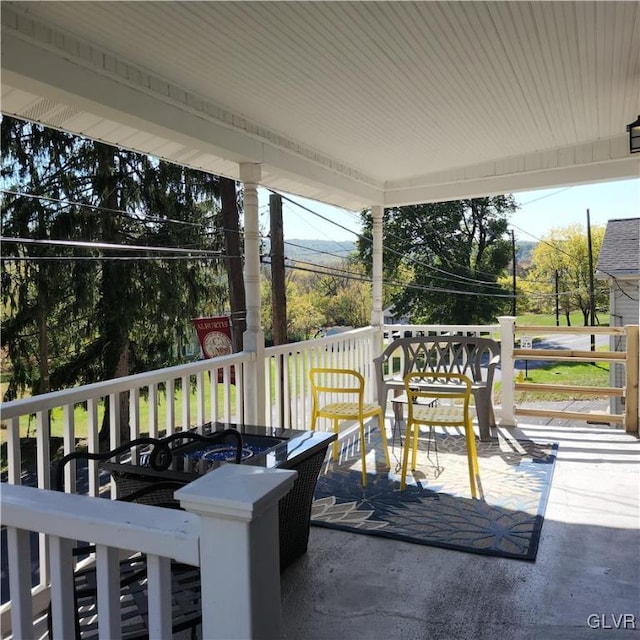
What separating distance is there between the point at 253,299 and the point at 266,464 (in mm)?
1838

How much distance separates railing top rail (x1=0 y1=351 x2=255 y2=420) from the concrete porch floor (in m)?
1.21

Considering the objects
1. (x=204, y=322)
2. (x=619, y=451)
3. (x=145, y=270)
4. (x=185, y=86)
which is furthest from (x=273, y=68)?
(x=145, y=270)

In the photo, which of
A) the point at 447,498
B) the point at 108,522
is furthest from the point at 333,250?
the point at 108,522

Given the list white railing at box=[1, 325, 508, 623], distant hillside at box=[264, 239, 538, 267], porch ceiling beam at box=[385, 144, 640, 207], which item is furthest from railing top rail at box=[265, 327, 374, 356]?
distant hillside at box=[264, 239, 538, 267]

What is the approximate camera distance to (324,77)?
3109 millimetres

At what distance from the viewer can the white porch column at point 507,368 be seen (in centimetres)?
551

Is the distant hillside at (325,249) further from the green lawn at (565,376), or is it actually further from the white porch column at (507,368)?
the white porch column at (507,368)

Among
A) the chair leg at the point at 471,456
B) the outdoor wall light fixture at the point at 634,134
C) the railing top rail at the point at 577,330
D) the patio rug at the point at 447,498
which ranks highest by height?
the outdoor wall light fixture at the point at 634,134

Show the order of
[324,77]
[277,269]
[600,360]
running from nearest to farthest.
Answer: [324,77]
[600,360]
[277,269]

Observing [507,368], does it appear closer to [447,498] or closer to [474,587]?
[447,498]

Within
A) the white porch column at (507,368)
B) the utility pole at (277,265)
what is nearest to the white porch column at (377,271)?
the white porch column at (507,368)

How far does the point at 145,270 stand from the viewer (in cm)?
1123

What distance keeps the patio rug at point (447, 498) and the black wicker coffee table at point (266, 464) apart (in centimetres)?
56

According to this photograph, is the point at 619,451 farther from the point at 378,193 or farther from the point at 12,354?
the point at 12,354
